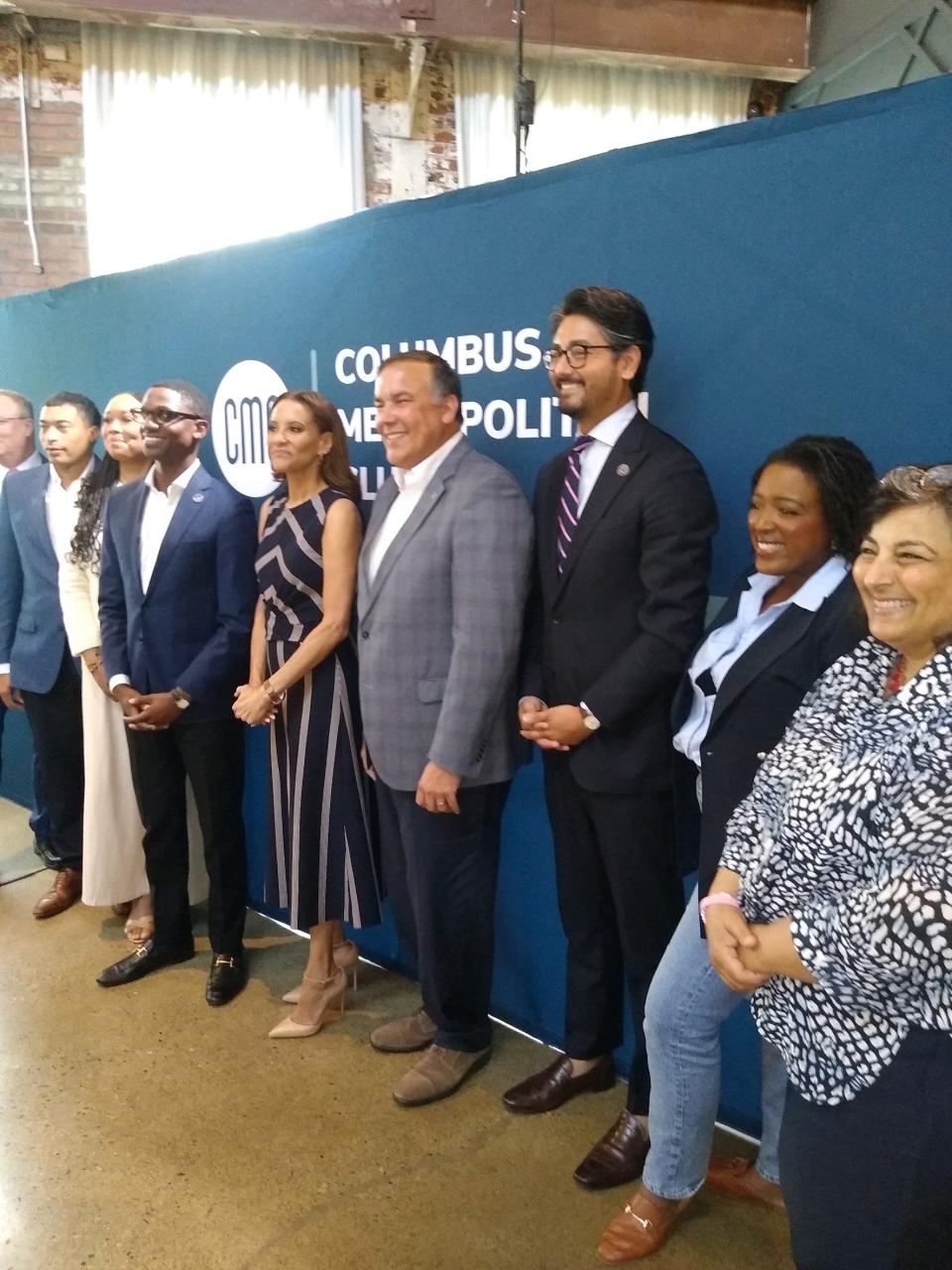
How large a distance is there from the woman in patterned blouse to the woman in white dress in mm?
2414

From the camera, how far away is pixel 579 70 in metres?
7.22

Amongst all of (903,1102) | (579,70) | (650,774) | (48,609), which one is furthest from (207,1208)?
(579,70)

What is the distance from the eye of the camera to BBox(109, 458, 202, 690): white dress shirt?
2826mm

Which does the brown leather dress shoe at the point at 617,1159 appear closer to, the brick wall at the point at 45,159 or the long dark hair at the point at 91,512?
the long dark hair at the point at 91,512

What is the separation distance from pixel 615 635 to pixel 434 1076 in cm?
125

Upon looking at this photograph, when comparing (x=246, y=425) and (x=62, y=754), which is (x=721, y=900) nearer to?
(x=246, y=425)

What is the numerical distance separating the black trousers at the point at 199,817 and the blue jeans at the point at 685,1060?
5.00ft

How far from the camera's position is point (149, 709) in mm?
2777

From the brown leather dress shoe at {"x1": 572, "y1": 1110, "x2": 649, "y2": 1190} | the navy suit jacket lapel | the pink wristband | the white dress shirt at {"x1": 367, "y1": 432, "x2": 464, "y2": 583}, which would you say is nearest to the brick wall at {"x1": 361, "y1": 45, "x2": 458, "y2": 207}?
the navy suit jacket lapel

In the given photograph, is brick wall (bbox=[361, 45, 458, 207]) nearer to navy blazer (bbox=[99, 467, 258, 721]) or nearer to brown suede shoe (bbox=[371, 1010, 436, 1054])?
navy blazer (bbox=[99, 467, 258, 721])

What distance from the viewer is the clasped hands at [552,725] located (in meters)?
1.99

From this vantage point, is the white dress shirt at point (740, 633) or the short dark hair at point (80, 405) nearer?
the white dress shirt at point (740, 633)

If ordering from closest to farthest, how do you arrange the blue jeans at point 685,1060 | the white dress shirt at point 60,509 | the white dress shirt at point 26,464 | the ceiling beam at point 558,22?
1. the blue jeans at point 685,1060
2. the white dress shirt at point 60,509
3. the white dress shirt at point 26,464
4. the ceiling beam at point 558,22

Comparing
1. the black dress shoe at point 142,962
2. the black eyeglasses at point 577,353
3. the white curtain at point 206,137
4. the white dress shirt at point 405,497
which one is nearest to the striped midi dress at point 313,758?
the white dress shirt at point 405,497
